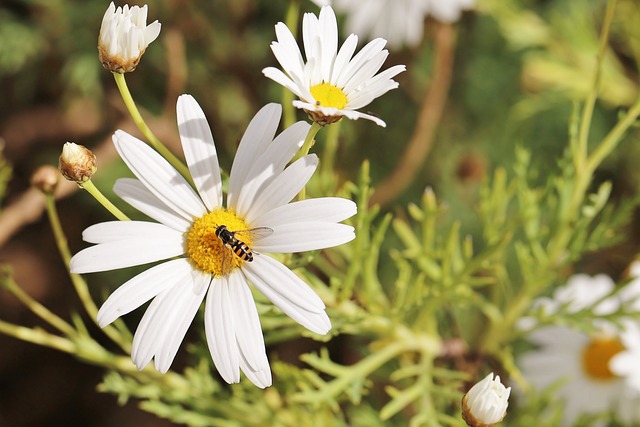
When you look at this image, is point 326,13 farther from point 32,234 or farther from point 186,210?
point 32,234

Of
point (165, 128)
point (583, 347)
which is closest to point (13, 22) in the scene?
point (165, 128)

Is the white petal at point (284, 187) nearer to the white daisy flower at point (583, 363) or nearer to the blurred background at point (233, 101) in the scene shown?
the white daisy flower at point (583, 363)

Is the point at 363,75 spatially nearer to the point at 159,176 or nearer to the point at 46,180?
the point at 159,176

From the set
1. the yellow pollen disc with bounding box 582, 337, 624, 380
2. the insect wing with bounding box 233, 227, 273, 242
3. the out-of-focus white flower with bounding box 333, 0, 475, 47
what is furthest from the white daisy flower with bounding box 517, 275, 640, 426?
the insect wing with bounding box 233, 227, 273, 242

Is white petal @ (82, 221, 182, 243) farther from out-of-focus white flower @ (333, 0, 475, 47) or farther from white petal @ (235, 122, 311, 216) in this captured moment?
out-of-focus white flower @ (333, 0, 475, 47)

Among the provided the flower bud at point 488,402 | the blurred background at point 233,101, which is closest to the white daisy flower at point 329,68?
the flower bud at point 488,402

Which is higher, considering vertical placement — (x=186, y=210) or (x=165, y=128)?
(x=165, y=128)
